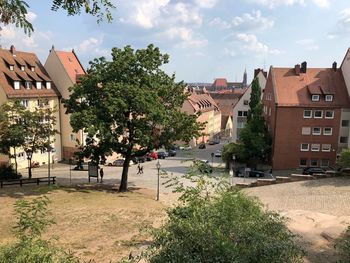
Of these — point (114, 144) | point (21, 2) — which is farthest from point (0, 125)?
point (21, 2)

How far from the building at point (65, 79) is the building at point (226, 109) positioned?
56941 millimetres

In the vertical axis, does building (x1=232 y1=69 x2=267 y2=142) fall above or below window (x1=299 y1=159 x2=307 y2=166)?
above

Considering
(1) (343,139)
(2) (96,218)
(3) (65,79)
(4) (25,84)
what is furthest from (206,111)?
(2) (96,218)

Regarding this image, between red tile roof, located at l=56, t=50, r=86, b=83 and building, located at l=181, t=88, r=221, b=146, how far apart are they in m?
29.6

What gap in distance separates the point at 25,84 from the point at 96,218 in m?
32.5

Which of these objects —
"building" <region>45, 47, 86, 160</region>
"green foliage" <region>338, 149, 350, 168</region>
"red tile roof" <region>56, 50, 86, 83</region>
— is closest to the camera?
"green foliage" <region>338, 149, 350, 168</region>

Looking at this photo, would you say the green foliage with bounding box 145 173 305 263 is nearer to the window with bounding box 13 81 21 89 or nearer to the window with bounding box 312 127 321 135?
the window with bounding box 312 127 321 135

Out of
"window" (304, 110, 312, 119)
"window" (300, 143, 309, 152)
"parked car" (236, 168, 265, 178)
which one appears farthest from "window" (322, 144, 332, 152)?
"parked car" (236, 168, 265, 178)

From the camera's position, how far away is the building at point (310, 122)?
46781 mm

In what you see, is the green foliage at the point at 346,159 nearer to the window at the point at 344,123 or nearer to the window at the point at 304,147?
the window at the point at 304,147

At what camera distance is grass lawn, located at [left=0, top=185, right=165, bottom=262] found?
55.8ft

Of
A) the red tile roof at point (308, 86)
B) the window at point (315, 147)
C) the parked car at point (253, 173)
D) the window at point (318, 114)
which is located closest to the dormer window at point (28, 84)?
the parked car at point (253, 173)

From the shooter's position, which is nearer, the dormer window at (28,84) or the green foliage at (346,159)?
the green foliage at (346,159)

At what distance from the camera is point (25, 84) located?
1893 inches
